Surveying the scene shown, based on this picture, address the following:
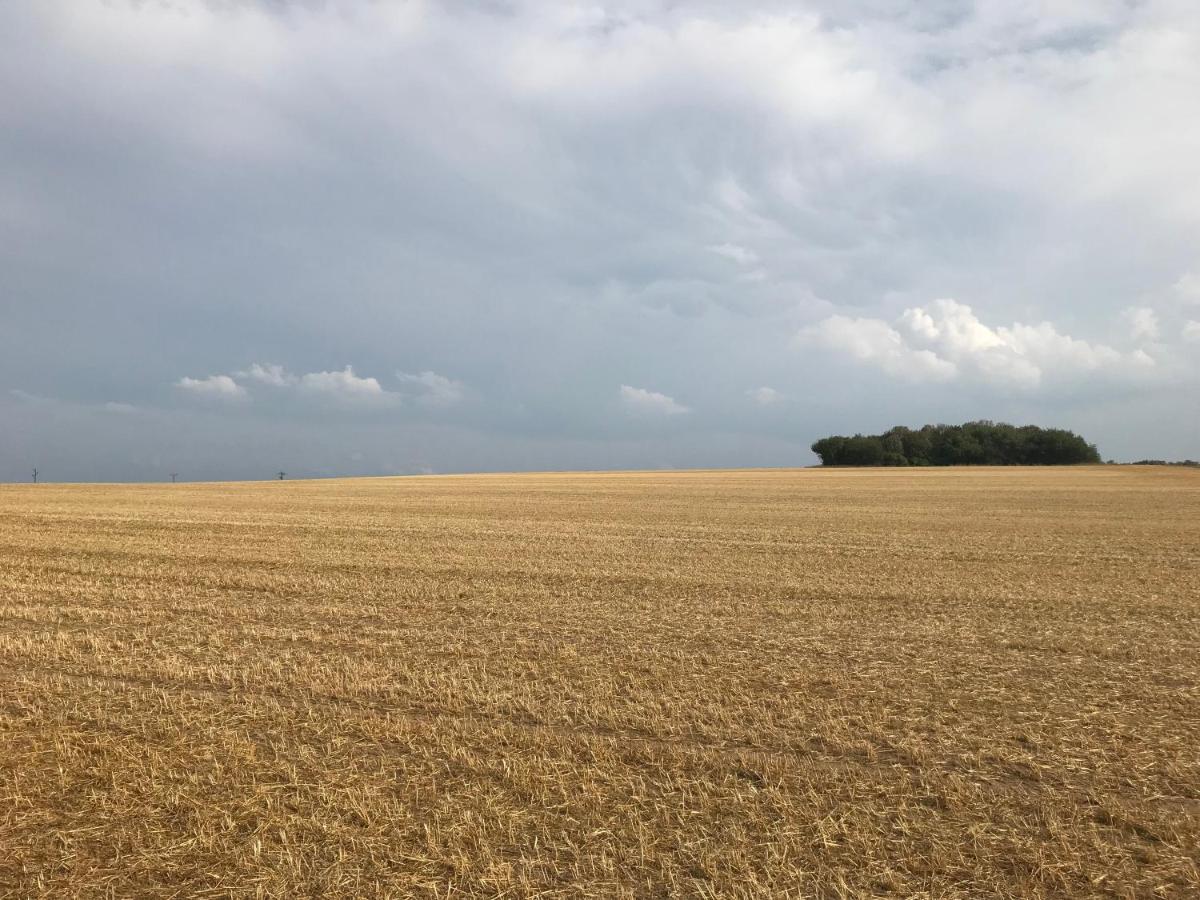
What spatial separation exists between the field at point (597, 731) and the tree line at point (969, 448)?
107m

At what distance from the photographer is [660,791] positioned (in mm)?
5961

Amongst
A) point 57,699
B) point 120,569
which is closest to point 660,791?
point 57,699

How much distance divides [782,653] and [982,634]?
3.23m

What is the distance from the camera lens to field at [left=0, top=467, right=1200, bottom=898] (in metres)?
5.00

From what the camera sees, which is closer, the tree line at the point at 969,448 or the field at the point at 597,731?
the field at the point at 597,731

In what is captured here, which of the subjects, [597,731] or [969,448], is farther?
[969,448]

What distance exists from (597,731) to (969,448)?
123678 millimetres

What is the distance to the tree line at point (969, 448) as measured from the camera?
11731 centimetres

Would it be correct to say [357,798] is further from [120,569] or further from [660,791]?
[120,569]

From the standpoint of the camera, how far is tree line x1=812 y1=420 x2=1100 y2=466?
117 metres

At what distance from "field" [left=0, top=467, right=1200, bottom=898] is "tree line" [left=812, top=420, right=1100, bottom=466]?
107m

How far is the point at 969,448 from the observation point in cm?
11838

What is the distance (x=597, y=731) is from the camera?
23.7 feet

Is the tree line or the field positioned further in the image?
the tree line
